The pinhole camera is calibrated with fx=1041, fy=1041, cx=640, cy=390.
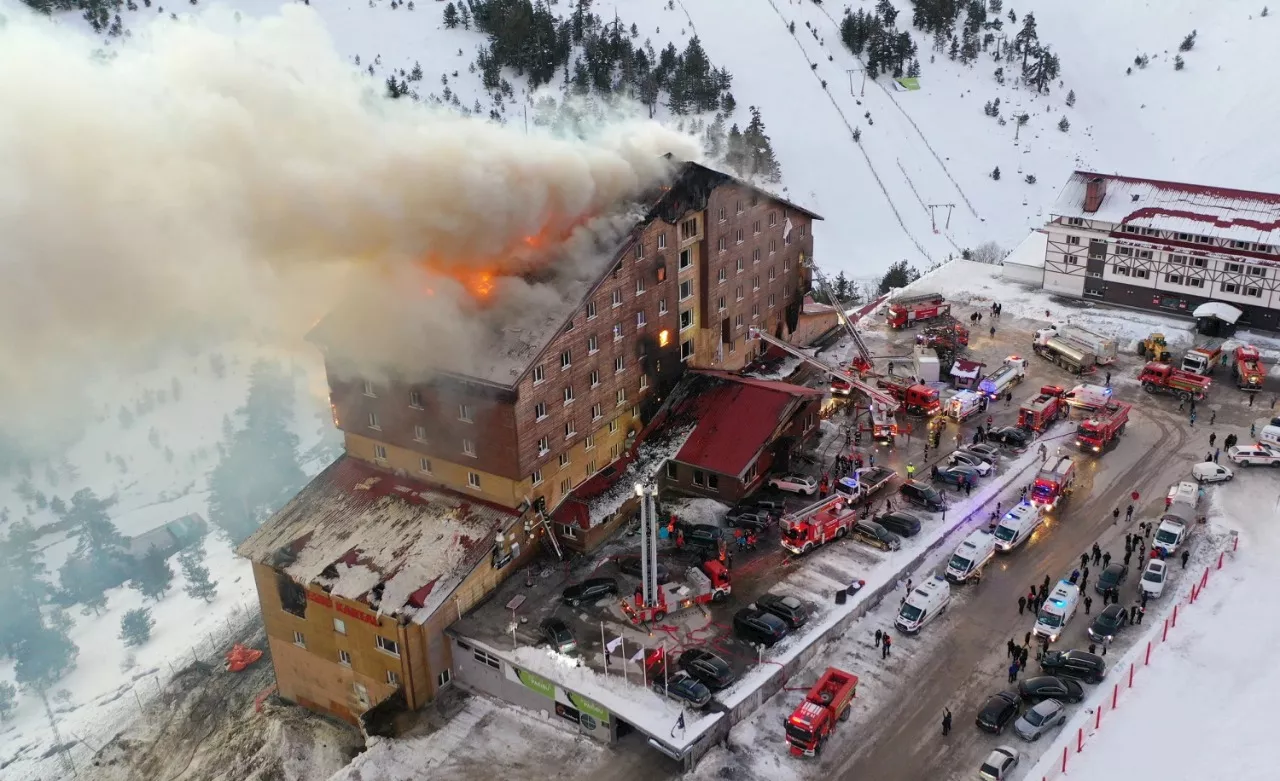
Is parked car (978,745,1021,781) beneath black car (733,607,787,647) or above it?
beneath

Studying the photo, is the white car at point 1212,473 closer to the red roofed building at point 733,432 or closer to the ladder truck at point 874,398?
the ladder truck at point 874,398

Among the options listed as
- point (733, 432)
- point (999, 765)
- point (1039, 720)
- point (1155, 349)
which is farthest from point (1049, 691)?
point (1155, 349)

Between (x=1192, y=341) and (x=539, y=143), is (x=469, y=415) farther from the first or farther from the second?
(x=1192, y=341)

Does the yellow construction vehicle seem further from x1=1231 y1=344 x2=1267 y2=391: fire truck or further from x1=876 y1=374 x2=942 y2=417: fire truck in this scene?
x1=876 y1=374 x2=942 y2=417: fire truck

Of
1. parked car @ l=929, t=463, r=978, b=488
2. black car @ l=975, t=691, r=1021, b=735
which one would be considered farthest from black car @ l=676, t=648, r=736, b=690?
parked car @ l=929, t=463, r=978, b=488

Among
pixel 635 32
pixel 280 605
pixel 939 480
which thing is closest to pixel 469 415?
pixel 280 605
